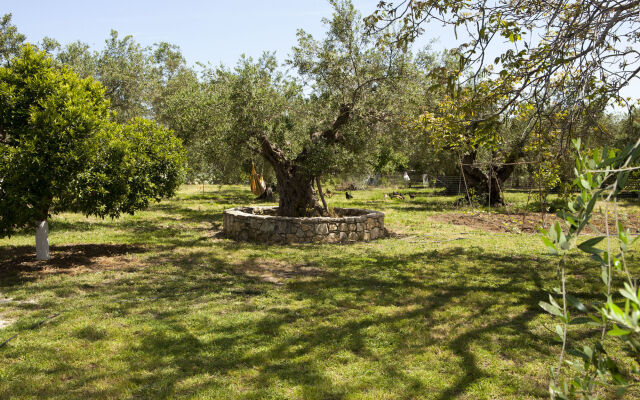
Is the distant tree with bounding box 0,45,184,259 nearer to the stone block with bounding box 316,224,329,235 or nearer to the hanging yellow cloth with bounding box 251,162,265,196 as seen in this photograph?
the stone block with bounding box 316,224,329,235

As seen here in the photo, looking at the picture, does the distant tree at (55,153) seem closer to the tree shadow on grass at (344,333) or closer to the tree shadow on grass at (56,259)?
the tree shadow on grass at (56,259)

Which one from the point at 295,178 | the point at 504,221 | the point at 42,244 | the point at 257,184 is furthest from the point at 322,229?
the point at 257,184

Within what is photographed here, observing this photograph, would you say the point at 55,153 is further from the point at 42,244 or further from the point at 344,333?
the point at 344,333

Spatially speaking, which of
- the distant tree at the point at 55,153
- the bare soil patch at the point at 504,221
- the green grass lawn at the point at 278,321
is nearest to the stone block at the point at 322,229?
the green grass lawn at the point at 278,321

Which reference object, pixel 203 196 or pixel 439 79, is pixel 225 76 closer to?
pixel 439 79

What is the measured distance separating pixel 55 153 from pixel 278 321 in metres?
5.39

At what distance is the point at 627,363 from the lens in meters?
4.83

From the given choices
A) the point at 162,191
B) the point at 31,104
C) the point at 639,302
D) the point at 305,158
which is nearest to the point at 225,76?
the point at 305,158

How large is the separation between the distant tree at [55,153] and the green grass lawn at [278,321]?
4.27ft

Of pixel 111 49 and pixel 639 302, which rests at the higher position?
pixel 111 49

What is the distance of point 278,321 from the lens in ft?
20.5

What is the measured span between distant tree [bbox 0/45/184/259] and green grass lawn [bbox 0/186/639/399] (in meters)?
1.30

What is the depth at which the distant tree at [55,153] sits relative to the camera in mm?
8273

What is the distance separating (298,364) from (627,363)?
344 centimetres
